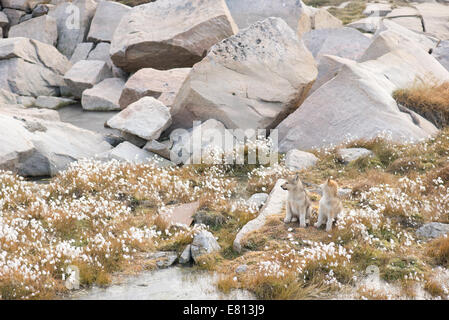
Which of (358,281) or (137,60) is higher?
(358,281)

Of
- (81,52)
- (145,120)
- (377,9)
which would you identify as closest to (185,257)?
(145,120)

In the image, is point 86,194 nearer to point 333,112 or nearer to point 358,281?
point 358,281

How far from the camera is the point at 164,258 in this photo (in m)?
7.82

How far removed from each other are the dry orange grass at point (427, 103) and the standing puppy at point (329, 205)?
24.2 ft

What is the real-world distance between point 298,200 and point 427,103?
8.12m

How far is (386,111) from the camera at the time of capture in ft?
45.2

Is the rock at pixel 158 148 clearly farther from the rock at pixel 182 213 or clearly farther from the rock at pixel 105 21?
the rock at pixel 105 21

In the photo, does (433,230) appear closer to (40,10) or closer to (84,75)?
(84,75)

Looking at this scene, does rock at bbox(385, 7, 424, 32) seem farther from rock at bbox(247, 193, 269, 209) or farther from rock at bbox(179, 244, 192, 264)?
rock at bbox(179, 244, 192, 264)

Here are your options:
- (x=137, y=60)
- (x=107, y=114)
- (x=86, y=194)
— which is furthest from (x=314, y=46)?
(x=86, y=194)

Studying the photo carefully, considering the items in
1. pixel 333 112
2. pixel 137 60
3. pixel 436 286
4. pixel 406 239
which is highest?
pixel 436 286

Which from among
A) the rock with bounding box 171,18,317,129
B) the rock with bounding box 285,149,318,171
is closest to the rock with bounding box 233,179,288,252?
the rock with bounding box 285,149,318,171

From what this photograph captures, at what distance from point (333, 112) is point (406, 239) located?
6.49 metres

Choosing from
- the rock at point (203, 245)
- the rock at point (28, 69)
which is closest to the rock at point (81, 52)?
the rock at point (28, 69)
